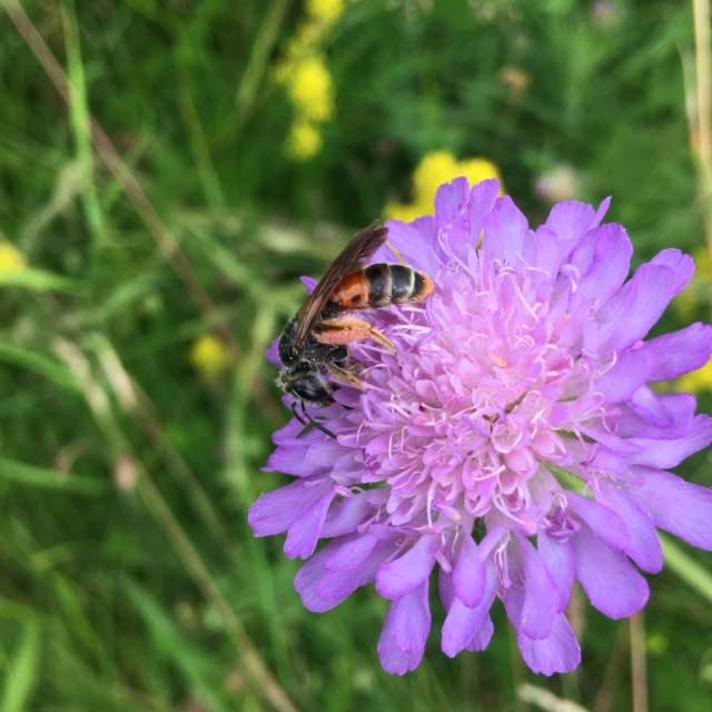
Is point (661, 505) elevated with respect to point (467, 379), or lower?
lower

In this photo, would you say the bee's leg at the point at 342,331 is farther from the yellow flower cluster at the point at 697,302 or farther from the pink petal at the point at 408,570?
the yellow flower cluster at the point at 697,302

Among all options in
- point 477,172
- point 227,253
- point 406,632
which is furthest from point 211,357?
point 406,632

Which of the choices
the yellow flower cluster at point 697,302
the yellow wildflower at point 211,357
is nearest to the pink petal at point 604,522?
the yellow flower cluster at point 697,302

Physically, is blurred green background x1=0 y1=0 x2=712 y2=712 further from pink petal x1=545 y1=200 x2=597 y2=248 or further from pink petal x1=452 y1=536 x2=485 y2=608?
pink petal x1=452 y1=536 x2=485 y2=608

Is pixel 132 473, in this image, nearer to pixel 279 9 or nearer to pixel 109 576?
pixel 109 576

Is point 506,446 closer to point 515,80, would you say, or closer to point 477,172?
point 477,172

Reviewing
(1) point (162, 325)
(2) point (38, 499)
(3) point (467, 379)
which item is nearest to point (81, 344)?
(1) point (162, 325)
